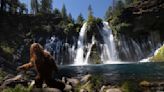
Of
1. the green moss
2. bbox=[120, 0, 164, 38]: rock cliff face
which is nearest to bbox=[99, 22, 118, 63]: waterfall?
bbox=[120, 0, 164, 38]: rock cliff face

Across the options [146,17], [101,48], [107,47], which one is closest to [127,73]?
[101,48]

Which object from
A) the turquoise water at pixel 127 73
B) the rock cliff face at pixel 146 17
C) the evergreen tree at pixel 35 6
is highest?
the evergreen tree at pixel 35 6

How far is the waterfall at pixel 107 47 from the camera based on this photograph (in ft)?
204

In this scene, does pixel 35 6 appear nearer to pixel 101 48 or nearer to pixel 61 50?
pixel 61 50

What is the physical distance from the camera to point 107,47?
63.8 m

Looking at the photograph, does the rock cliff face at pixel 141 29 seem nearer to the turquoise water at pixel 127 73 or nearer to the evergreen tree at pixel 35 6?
the turquoise water at pixel 127 73

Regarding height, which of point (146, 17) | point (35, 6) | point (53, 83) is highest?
point (35, 6)

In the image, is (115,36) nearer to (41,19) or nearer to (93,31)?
(93,31)

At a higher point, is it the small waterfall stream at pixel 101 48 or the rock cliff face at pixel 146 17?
the rock cliff face at pixel 146 17

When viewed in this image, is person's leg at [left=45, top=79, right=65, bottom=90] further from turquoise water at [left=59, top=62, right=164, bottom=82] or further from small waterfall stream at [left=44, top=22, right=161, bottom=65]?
small waterfall stream at [left=44, top=22, right=161, bottom=65]

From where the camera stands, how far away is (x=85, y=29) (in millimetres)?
65875

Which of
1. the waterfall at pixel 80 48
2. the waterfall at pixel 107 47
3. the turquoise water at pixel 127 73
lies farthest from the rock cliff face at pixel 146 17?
the turquoise water at pixel 127 73

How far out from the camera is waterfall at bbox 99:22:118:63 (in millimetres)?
62219

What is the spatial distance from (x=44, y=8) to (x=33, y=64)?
330ft
